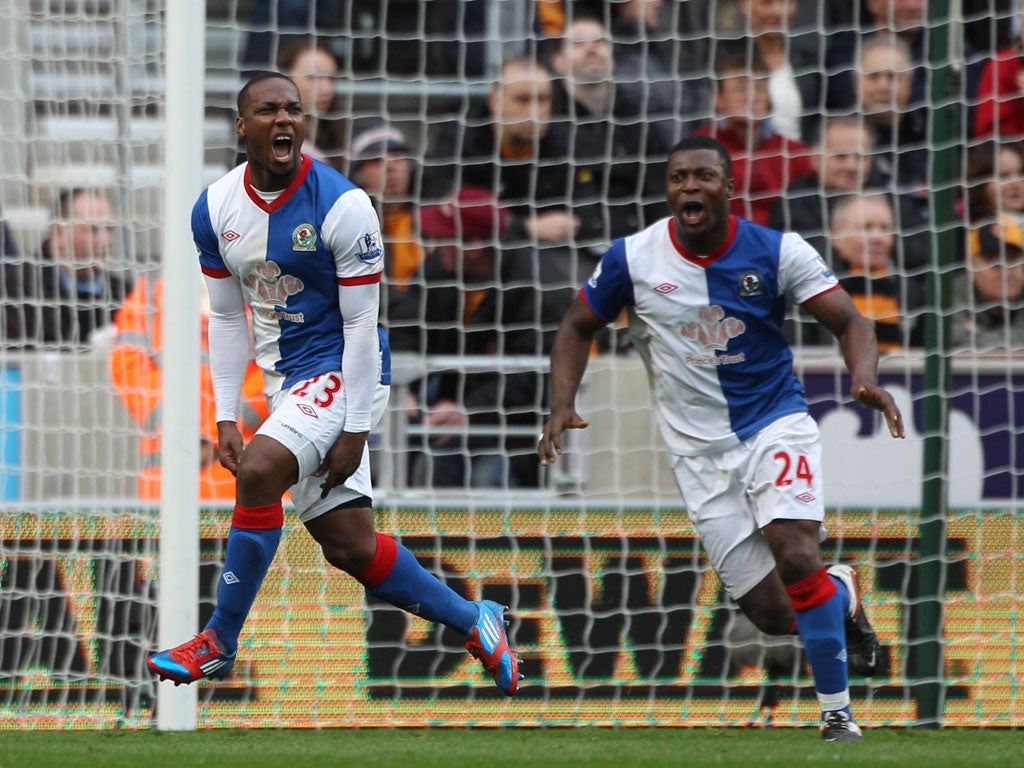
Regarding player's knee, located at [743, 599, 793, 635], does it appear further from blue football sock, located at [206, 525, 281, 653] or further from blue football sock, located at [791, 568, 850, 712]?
blue football sock, located at [206, 525, 281, 653]

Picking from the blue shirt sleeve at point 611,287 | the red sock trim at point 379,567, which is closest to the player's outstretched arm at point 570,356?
the blue shirt sleeve at point 611,287

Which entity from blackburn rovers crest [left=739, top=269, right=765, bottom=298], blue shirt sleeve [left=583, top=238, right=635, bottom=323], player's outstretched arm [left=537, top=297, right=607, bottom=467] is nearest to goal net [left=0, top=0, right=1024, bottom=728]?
player's outstretched arm [left=537, top=297, right=607, bottom=467]

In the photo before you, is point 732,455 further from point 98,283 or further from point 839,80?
point 98,283

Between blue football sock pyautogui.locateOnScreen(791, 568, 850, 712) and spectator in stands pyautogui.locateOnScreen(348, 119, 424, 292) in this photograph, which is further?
spectator in stands pyautogui.locateOnScreen(348, 119, 424, 292)

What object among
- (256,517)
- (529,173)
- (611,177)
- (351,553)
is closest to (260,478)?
(256,517)

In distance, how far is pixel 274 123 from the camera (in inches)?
199

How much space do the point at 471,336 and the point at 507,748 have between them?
2.34m

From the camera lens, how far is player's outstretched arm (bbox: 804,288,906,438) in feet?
16.6

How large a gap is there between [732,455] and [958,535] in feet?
4.45

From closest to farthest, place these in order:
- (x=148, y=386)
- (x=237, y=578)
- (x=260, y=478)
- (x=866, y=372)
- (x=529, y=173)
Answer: (x=260, y=478) → (x=237, y=578) → (x=866, y=372) → (x=148, y=386) → (x=529, y=173)

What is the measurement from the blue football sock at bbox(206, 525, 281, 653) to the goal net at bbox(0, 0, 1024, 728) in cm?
140

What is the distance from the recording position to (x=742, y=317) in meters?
5.72

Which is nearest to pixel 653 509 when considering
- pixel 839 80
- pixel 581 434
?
pixel 581 434

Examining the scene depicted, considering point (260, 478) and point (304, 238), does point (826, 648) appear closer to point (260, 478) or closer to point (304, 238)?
point (260, 478)
